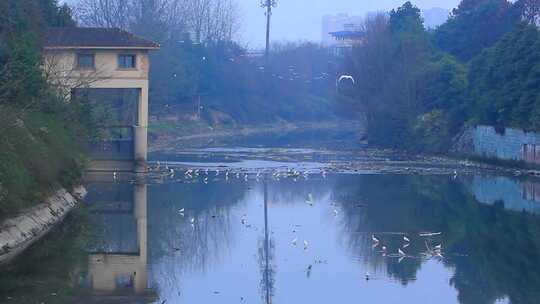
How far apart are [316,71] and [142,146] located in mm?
82925

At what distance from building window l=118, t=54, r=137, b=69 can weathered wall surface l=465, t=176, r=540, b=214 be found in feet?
46.6

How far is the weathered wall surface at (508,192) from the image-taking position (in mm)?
38594

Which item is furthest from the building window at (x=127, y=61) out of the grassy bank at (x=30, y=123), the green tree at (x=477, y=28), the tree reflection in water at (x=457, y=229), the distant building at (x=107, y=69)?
the green tree at (x=477, y=28)

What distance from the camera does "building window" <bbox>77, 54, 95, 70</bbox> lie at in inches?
1858

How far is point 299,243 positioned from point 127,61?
2078 centimetres

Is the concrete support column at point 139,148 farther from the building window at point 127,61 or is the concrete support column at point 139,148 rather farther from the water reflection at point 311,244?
the water reflection at point 311,244

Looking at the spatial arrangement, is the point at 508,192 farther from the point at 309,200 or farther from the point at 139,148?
the point at 139,148

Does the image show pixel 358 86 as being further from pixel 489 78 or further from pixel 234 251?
pixel 234 251

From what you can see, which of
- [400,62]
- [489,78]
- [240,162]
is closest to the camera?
[240,162]

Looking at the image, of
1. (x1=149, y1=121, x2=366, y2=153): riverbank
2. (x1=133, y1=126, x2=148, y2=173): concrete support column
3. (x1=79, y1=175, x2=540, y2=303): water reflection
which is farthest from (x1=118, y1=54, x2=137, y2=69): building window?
(x1=149, y1=121, x2=366, y2=153): riverbank

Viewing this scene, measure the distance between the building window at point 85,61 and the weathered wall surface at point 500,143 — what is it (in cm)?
1950

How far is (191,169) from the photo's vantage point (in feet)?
166

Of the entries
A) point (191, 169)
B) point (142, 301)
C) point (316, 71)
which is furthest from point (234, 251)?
point (316, 71)

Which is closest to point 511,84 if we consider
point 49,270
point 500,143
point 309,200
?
point 500,143
